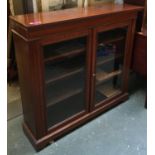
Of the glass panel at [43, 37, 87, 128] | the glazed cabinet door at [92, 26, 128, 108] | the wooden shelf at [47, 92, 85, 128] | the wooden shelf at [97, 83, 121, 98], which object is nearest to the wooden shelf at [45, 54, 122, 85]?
the glass panel at [43, 37, 87, 128]

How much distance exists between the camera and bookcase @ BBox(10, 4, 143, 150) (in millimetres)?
1407

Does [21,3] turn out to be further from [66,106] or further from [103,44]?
[66,106]

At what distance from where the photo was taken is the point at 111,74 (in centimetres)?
211

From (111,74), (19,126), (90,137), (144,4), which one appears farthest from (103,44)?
(19,126)

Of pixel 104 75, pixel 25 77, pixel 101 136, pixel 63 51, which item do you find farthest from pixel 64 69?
pixel 101 136

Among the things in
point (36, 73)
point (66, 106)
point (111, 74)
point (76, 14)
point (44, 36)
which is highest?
point (76, 14)

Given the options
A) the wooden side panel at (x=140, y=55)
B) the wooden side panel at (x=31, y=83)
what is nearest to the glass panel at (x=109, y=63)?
the wooden side panel at (x=140, y=55)

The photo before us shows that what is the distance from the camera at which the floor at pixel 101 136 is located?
168cm

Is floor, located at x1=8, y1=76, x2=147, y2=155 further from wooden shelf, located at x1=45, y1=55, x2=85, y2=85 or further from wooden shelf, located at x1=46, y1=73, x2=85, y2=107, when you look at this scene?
wooden shelf, located at x1=45, y1=55, x2=85, y2=85

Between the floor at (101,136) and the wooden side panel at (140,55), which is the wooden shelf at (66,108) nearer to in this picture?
the floor at (101,136)

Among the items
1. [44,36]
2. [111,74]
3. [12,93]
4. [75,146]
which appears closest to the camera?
[44,36]

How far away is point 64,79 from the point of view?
1791 millimetres

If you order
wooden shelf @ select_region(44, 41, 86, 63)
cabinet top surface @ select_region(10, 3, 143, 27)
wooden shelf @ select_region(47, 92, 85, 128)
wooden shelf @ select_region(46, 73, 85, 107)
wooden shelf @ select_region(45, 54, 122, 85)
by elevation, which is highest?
cabinet top surface @ select_region(10, 3, 143, 27)

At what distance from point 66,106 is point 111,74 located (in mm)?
560
